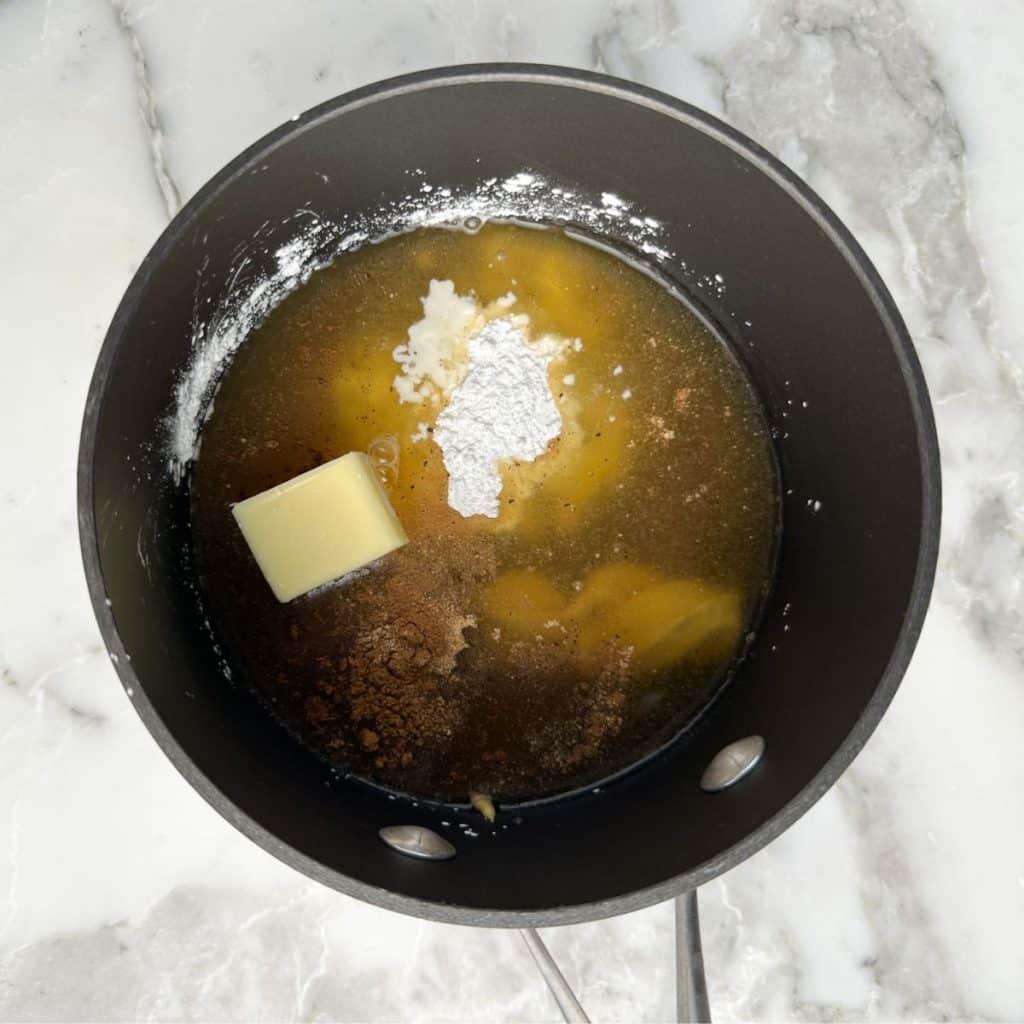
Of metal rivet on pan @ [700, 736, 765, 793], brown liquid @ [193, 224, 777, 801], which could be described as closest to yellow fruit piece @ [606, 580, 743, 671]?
brown liquid @ [193, 224, 777, 801]

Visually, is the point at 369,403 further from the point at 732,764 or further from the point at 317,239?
the point at 732,764

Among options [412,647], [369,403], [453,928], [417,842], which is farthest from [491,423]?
[453,928]

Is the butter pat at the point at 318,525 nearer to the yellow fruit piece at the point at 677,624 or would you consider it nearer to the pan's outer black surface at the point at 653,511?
the pan's outer black surface at the point at 653,511

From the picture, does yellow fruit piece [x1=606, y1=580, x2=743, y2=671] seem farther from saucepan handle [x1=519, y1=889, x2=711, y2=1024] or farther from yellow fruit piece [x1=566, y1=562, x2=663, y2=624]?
saucepan handle [x1=519, y1=889, x2=711, y2=1024]

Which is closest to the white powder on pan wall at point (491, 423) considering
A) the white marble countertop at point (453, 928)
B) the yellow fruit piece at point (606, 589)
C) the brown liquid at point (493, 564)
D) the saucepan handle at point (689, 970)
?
the brown liquid at point (493, 564)

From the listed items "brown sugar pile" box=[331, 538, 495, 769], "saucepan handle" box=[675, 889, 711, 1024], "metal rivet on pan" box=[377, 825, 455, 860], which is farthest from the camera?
"brown sugar pile" box=[331, 538, 495, 769]

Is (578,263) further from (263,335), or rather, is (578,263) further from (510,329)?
(263,335)

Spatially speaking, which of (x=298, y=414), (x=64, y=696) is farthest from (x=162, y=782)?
(x=298, y=414)
